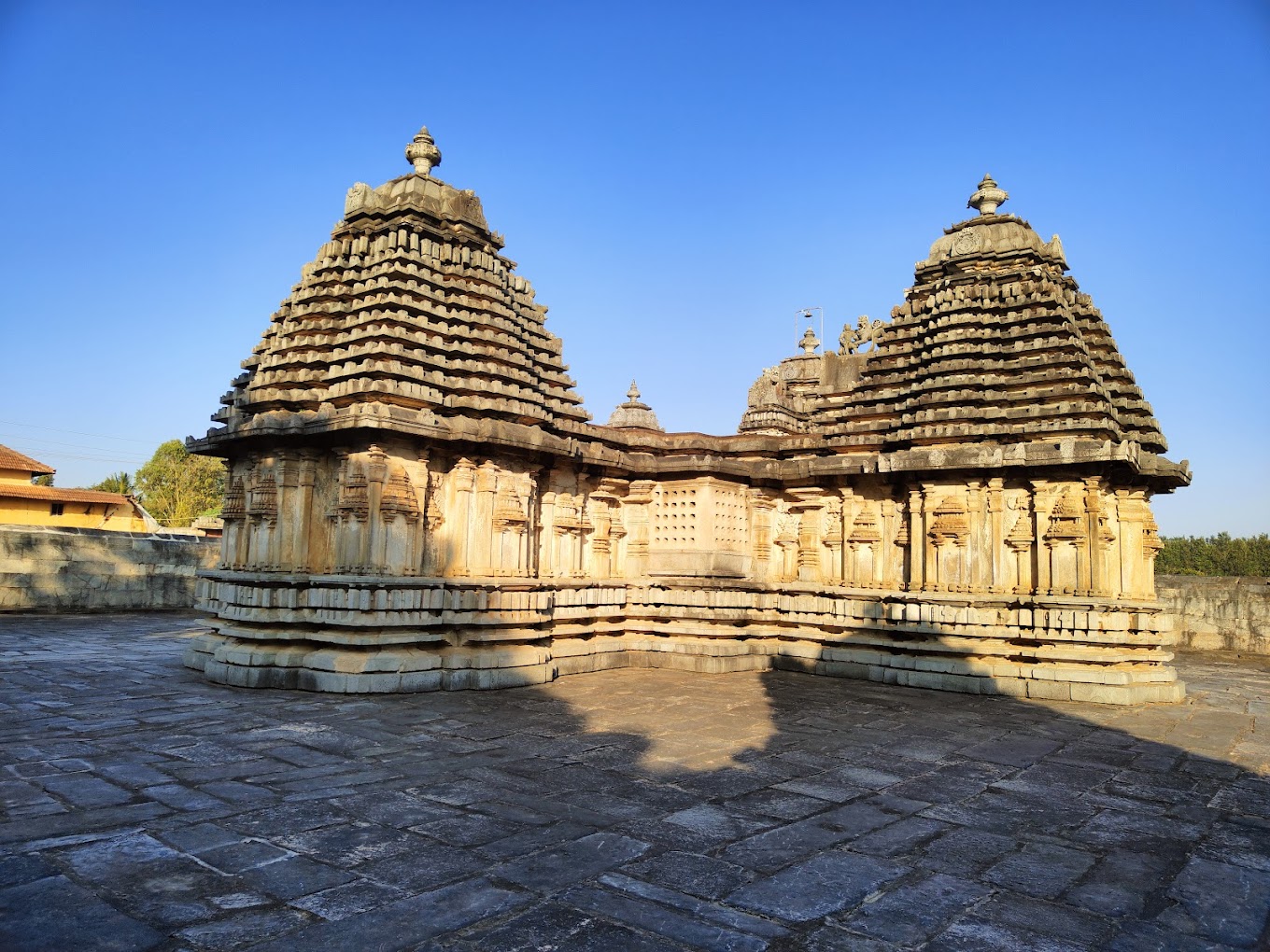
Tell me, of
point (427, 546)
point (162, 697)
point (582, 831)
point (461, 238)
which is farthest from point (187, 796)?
point (461, 238)

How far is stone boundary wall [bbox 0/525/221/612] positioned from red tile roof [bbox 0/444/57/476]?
20.7 m

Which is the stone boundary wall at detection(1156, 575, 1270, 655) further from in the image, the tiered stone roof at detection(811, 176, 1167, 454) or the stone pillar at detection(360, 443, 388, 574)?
the stone pillar at detection(360, 443, 388, 574)

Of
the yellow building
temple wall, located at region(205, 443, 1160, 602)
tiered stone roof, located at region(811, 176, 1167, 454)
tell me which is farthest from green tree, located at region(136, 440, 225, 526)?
tiered stone roof, located at region(811, 176, 1167, 454)

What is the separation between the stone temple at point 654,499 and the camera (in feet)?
36.0

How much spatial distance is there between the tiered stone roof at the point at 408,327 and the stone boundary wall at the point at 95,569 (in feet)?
35.2

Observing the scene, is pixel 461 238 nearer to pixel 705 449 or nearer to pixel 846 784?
pixel 705 449

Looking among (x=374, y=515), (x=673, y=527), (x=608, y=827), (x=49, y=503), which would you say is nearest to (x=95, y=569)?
(x=374, y=515)

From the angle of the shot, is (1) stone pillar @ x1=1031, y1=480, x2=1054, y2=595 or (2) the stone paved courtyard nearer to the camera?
(2) the stone paved courtyard

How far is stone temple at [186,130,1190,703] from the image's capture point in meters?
11.0

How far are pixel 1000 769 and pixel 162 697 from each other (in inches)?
347

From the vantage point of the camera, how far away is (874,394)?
46.5 ft

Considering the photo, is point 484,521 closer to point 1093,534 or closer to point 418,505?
point 418,505

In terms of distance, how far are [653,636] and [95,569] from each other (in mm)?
15144

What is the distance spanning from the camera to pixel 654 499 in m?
14.8
